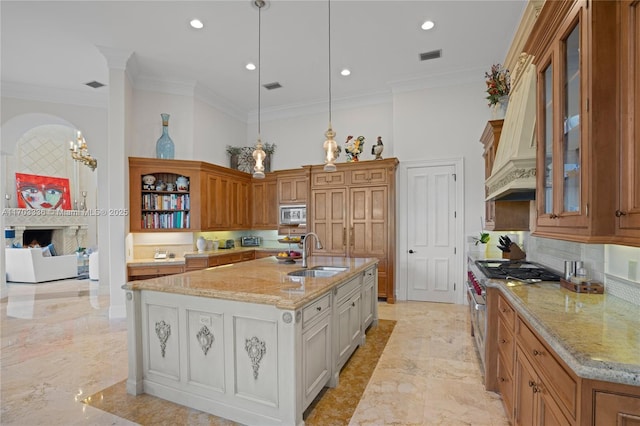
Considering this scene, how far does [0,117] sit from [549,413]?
8.00 meters

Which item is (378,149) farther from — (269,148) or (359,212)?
(269,148)

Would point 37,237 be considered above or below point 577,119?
below

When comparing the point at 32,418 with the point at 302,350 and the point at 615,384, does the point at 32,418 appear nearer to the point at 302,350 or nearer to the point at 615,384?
the point at 302,350

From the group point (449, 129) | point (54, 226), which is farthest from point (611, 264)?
point (54, 226)

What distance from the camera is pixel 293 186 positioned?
6.15m

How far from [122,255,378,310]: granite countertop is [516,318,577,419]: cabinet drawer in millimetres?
1229

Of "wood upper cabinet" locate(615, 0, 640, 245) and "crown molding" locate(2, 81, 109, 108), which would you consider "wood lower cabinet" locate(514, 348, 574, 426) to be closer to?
"wood upper cabinet" locate(615, 0, 640, 245)

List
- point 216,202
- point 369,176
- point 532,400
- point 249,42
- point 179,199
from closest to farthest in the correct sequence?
1. point 532,400
2. point 249,42
3. point 179,199
4. point 369,176
5. point 216,202

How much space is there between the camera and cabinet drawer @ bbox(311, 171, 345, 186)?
5570mm

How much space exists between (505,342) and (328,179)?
395cm

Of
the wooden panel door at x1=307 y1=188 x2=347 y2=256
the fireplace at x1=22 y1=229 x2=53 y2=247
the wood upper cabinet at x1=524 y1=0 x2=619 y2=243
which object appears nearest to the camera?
the wood upper cabinet at x1=524 y1=0 x2=619 y2=243

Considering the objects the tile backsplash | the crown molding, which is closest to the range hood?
the tile backsplash

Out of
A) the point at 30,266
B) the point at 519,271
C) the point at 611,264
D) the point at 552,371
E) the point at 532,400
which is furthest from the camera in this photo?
the point at 30,266

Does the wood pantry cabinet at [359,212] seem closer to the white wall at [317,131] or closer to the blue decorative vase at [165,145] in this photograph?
the white wall at [317,131]
